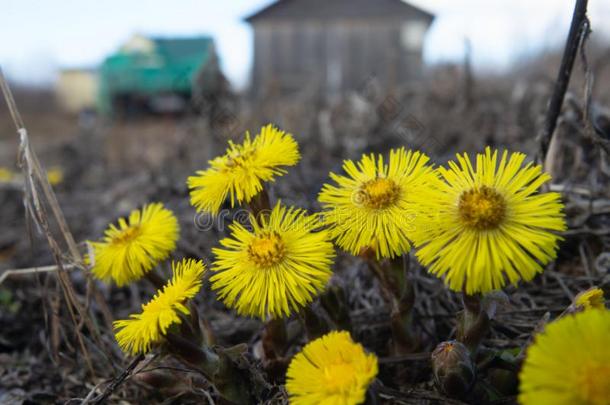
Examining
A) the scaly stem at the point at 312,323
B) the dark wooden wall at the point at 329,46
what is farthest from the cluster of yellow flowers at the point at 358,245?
the dark wooden wall at the point at 329,46

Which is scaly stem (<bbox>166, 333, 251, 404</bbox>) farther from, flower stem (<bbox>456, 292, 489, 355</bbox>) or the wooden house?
the wooden house

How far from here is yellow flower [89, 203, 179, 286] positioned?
3.79ft

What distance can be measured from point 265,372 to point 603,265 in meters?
1.10

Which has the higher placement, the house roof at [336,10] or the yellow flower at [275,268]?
the house roof at [336,10]

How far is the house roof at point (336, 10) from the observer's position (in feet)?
46.3

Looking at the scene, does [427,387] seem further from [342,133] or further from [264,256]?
[342,133]

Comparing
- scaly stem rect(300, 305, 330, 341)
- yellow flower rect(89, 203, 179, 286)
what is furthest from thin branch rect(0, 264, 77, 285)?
scaly stem rect(300, 305, 330, 341)

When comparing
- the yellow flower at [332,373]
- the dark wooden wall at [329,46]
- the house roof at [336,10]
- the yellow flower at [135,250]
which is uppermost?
the house roof at [336,10]

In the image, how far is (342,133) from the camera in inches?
154

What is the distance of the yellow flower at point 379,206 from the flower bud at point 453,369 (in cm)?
23

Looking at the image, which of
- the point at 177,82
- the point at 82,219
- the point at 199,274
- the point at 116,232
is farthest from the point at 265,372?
the point at 177,82

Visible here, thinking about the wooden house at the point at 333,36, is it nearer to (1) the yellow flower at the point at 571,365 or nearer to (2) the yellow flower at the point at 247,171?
(2) the yellow flower at the point at 247,171

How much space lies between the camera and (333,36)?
14.5 meters

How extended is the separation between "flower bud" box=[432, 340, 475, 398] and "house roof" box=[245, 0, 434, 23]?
14.8 meters
